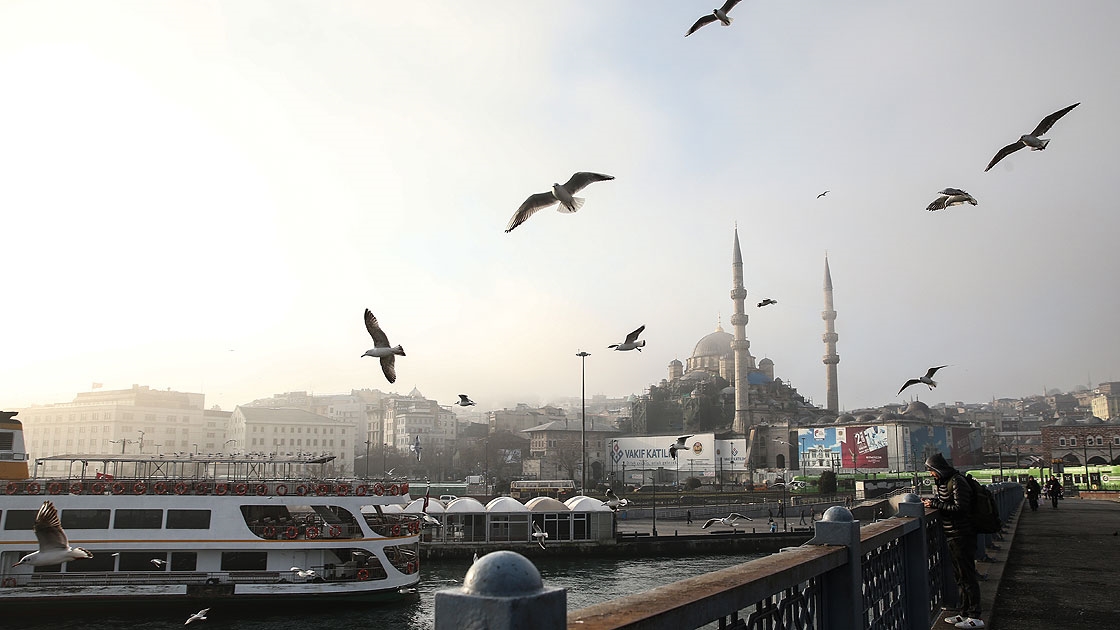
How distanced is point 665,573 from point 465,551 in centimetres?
901

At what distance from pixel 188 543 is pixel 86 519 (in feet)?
9.45

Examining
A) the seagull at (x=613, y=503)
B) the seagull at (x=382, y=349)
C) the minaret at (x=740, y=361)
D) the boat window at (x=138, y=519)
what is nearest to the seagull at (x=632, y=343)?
the seagull at (x=382, y=349)

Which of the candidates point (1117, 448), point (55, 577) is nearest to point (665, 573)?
point (55, 577)

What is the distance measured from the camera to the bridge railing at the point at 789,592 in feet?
5.56

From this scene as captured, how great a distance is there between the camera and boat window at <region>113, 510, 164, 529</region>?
22703 mm

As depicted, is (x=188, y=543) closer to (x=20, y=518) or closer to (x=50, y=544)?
(x=20, y=518)

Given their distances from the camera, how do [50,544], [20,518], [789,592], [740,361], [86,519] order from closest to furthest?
[789,592] → [50,544] → [20,518] → [86,519] → [740,361]

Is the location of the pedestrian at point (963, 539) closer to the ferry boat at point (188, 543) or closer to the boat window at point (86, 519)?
the ferry boat at point (188, 543)

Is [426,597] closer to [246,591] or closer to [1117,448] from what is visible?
[246,591]

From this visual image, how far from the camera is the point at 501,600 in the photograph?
165cm

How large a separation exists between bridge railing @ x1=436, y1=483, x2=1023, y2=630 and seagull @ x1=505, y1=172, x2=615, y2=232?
5057mm

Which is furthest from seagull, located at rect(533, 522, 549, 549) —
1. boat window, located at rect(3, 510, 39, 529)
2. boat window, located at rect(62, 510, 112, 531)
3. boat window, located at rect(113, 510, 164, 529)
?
boat window, located at rect(3, 510, 39, 529)

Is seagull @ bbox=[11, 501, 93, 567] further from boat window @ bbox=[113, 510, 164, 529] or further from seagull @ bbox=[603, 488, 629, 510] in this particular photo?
seagull @ bbox=[603, 488, 629, 510]

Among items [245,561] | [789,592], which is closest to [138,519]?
[245,561]
